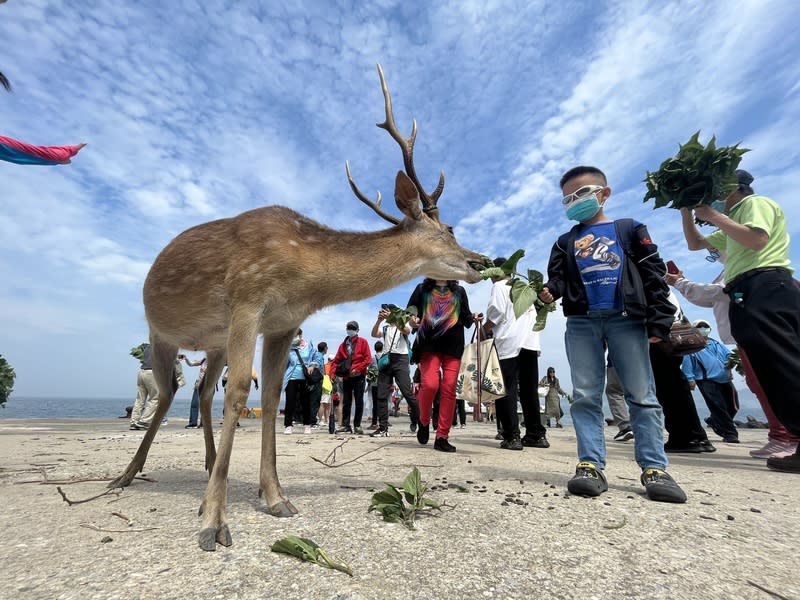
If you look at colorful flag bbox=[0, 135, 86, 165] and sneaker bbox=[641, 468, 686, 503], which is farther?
colorful flag bbox=[0, 135, 86, 165]

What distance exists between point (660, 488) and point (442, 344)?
3.34 metres

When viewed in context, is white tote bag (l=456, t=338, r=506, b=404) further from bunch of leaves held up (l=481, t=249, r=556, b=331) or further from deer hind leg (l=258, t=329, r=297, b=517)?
deer hind leg (l=258, t=329, r=297, b=517)

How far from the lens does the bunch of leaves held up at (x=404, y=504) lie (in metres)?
2.66

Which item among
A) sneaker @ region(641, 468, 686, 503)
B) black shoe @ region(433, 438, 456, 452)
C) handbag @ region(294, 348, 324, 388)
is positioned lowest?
sneaker @ region(641, 468, 686, 503)

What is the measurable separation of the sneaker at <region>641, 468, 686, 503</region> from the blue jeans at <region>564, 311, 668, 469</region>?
0.26 ft

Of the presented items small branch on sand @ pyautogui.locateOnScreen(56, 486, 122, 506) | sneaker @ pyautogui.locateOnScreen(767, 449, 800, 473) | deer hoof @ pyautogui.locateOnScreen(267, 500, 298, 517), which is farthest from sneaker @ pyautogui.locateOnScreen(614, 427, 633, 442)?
small branch on sand @ pyautogui.locateOnScreen(56, 486, 122, 506)

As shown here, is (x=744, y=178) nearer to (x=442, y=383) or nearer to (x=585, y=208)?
(x=585, y=208)

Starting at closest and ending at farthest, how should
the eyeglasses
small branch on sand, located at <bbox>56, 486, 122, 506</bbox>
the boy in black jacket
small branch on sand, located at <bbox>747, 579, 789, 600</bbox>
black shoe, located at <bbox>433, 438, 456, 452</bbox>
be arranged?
small branch on sand, located at <bbox>747, 579, 789, 600</bbox> → small branch on sand, located at <bbox>56, 486, 122, 506</bbox> → the boy in black jacket → the eyeglasses → black shoe, located at <bbox>433, 438, 456, 452</bbox>

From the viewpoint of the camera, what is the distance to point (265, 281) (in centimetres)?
306

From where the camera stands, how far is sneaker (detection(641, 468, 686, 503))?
10.2 feet

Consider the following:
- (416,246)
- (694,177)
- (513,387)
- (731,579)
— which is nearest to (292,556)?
(731,579)

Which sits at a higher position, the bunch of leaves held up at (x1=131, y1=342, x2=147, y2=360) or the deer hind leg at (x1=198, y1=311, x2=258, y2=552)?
the bunch of leaves held up at (x1=131, y1=342, x2=147, y2=360)

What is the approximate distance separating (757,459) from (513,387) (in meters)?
3.16

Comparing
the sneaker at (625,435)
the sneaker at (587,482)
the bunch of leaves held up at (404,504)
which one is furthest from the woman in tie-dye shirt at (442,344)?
the sneaker at (625,435)
